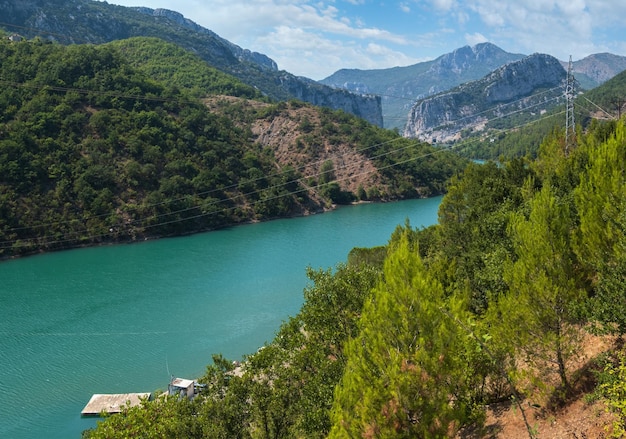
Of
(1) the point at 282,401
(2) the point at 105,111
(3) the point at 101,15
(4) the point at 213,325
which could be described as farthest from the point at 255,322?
(3) the point at 101,15

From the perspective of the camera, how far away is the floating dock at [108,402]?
23.8m

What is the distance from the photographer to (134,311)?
39438mm

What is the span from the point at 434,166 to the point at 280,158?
37.6 m

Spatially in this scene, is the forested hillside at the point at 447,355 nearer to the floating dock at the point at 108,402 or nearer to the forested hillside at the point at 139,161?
the floating dock at the point at 108,402

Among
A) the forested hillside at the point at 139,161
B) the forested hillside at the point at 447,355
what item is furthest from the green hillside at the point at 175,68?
the forested hillside at the point at 447,355

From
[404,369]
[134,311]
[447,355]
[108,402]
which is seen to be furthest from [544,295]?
[134,311]

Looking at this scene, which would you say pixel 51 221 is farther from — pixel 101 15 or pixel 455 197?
pixel 101 15

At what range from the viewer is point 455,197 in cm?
3406

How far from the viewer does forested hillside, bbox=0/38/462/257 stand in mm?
61000

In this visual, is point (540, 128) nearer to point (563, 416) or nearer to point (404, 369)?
point (563, 416)

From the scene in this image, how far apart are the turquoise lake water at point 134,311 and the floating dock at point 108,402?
1.80 feet

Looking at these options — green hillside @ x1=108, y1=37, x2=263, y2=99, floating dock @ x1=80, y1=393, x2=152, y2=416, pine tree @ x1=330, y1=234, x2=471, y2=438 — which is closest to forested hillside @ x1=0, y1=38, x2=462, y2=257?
green hillside @ x1=108, y1=37, x2=263, y2=99

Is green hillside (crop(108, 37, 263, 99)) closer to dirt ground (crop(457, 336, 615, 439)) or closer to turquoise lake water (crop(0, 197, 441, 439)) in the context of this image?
turquoise lake water (crop(0, 197, 441, 439))

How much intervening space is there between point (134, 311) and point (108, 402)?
15562 millimetres
